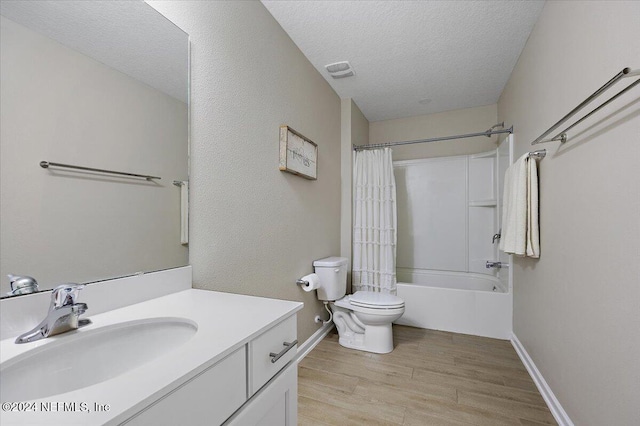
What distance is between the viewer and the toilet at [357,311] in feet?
7.34

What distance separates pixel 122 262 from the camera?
0.99 m

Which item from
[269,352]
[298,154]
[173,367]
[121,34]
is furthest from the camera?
[298,154]

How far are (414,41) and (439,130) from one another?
5.29 feet

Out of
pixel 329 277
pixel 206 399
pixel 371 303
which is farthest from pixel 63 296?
pixel 371 303

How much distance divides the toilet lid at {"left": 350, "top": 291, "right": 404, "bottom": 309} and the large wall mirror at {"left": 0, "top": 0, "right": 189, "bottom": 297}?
1505mm

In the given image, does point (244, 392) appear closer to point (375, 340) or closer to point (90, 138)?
point (90, 138)

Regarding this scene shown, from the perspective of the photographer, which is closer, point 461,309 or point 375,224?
point 461,309

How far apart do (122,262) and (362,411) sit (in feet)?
4.72

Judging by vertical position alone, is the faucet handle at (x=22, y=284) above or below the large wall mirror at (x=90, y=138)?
below

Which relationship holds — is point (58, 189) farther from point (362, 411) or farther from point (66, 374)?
point (362, 411)

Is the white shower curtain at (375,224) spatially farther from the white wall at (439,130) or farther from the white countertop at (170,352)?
the white countertop at (170,352)

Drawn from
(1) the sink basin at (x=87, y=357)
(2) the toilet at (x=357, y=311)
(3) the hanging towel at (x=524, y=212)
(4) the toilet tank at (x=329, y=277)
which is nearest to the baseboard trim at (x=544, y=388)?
(3) the hanging towel at (x=524, y=212)

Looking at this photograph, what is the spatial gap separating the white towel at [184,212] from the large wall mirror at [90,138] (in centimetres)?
2

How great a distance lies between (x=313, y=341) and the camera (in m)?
2.37
